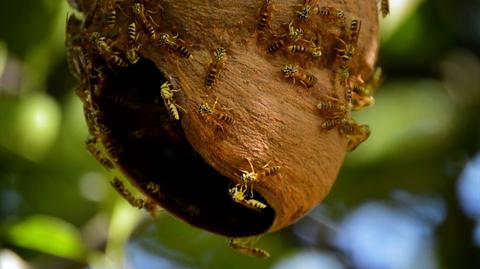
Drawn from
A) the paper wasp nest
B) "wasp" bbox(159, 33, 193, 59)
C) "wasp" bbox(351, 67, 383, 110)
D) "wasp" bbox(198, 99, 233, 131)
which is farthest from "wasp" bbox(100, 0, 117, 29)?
"wasp" bbox(351, 67, 383, 110)

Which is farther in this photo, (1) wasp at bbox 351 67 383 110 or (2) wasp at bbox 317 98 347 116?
(1) wasp at bbox 351 67 383 110

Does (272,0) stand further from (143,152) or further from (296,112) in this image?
(143,152)

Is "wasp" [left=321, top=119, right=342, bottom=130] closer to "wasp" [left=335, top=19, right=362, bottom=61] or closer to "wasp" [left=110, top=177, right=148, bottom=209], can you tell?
"wasp" [left=335, top=19, right=362, bottom=61]

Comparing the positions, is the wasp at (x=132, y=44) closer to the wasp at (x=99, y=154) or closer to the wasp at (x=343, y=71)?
the wasp at (x=99, y=154)

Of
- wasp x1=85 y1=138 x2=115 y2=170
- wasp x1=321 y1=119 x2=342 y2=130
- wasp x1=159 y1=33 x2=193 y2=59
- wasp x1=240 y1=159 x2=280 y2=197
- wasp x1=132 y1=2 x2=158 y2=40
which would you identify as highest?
wasp x1=132 y1=2 x2=158 y2=40

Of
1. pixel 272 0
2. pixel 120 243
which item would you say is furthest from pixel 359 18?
pixel 120 243

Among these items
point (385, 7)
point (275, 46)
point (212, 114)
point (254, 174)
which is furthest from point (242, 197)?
point (385, 7)
